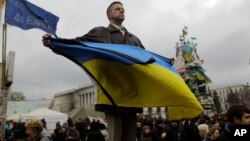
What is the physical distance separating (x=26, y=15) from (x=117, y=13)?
15.3ft

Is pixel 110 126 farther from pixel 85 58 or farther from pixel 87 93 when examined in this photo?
pixel 87 93

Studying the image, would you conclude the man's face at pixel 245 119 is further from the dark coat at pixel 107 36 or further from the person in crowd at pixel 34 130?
the person in crowd at pixel 34 130

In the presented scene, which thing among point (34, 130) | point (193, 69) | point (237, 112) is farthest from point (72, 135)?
point (193, 69)

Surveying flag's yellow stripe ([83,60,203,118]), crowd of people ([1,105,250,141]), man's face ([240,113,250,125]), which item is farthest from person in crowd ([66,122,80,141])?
man's face ([240,113,250,125])

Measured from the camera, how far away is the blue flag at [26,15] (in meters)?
7.79

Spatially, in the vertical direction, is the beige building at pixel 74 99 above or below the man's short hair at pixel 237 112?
above

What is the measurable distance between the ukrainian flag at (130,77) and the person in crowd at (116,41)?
0.27 feet

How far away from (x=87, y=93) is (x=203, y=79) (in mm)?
83880

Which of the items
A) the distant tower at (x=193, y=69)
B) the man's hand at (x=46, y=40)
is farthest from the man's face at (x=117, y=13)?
the distant tower at (x=193, y=69)

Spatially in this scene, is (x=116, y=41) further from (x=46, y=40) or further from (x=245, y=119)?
(x=245, y=119)

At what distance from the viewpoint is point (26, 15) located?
789 centimetres

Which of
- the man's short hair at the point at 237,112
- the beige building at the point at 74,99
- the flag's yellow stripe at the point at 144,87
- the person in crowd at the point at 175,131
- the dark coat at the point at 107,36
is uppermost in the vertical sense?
the beige building at the point at 74,99

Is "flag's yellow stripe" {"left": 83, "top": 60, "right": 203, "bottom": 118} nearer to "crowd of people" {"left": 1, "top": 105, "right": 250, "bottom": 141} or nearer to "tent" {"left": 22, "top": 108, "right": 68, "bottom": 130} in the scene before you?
"crowd of people" {"left": 1, "top": 105, "right": 250, "bottom": 141}

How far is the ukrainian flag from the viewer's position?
3.15 meters
